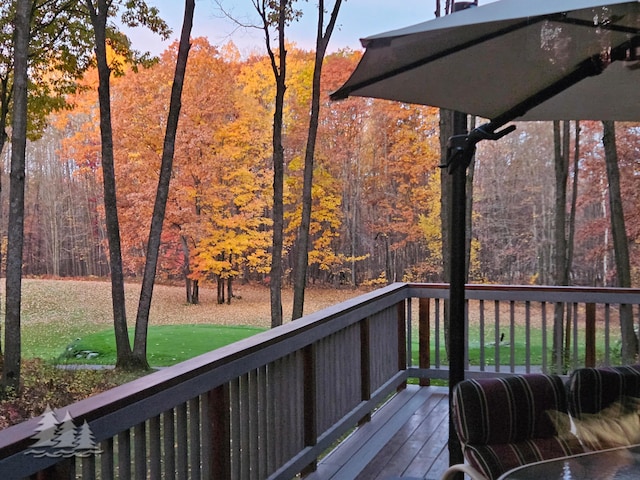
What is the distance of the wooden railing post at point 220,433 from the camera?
2.03 metres

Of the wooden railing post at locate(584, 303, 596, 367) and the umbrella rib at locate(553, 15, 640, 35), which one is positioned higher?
the umbrella rib at locate(553, 15, 640, 35)

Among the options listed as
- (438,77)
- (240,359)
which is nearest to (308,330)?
(240,359)

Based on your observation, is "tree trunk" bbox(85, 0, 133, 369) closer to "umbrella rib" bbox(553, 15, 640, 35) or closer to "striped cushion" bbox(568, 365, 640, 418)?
"umbrella rib" bbox(553, 15, 640, 35)

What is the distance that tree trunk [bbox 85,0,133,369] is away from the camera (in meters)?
7.96

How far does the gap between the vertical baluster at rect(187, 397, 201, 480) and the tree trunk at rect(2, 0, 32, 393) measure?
5680 mm

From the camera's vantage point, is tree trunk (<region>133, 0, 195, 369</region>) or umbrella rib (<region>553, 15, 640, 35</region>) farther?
tree trunk (<region>133, 0, 195, 369</region>)

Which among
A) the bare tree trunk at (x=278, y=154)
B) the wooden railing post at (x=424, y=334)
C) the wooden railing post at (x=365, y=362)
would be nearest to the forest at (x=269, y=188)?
the bare tree trunk at (x=278, y=154)

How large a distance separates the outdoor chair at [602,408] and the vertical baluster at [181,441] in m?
1.28

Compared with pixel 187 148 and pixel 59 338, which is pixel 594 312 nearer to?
pixel 187 148

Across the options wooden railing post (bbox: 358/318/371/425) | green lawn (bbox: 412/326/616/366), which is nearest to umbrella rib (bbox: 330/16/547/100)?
wooden railing post (bbox: 358/318/371/425)

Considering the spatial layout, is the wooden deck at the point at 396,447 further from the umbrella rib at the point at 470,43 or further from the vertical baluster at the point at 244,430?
the umbrella rib at the point at 470,43

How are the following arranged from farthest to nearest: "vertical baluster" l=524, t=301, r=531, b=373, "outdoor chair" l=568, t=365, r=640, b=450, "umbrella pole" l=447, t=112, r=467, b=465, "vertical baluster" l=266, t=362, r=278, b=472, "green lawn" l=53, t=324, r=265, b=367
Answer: "green lawn" l=53, t=324, r=265, b=367 → "vertical baluster" l=524, t=301, r=531, b=373 → "vertical baluster" l=266, t=362, r=278, b=472 → "umbrella pole" l=447, t=112, r=467, b=465 → "outdoor chair" l=568, t=365, r=640, b=450

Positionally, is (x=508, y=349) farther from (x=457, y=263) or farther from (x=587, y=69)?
(x=587, y=69)

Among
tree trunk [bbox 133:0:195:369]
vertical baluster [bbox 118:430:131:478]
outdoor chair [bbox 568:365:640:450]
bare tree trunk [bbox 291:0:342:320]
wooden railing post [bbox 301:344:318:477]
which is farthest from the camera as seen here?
bare tree trunk [bbox 291:0:342:320]
